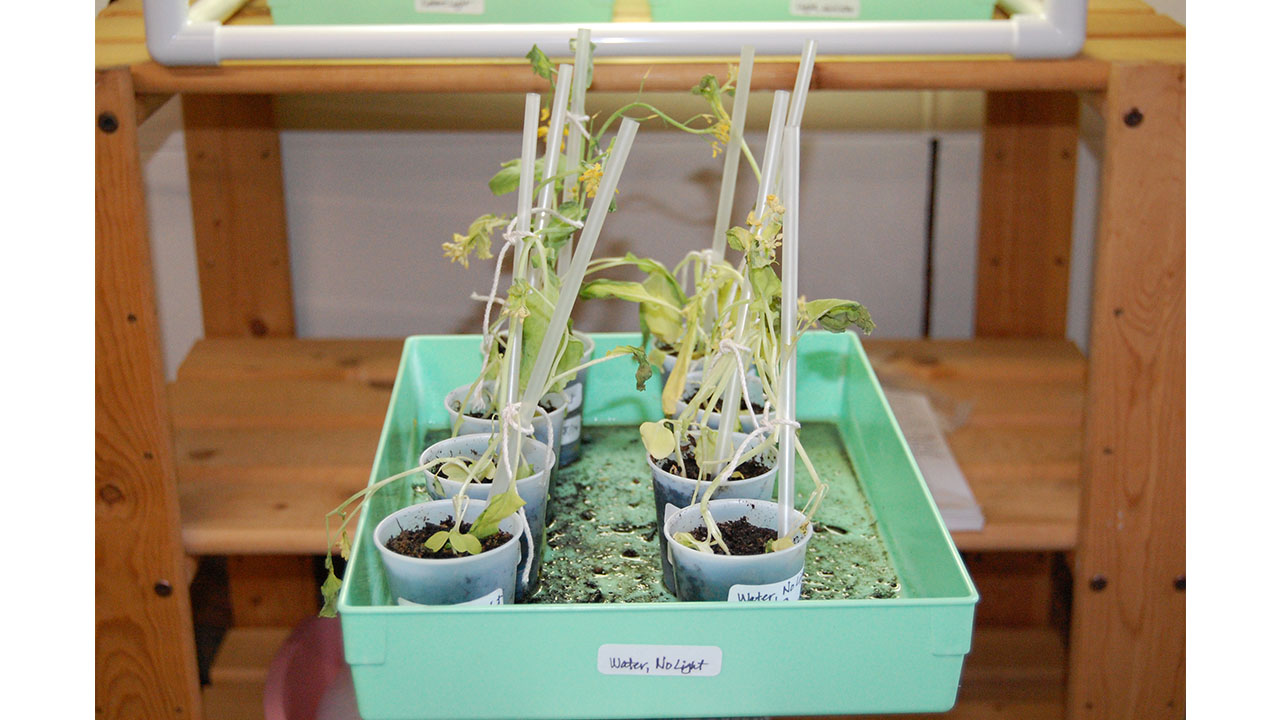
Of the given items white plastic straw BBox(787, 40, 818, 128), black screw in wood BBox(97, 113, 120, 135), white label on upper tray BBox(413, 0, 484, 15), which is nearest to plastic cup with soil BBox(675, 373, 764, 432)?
white plastic straw BBox(787, 40, 818, 128)

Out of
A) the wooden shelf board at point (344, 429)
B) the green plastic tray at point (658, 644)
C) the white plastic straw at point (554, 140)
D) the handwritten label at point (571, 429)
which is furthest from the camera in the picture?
the wooden shelf board at point (344, 429)

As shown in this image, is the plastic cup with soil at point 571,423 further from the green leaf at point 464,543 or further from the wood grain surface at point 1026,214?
the wood grain surface at point 1026,214

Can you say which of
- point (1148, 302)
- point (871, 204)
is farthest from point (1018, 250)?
point (1148, 302)

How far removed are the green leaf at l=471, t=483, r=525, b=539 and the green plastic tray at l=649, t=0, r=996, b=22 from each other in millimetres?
488

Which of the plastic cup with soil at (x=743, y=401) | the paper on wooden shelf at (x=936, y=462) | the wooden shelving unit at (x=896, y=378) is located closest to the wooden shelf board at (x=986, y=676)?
the wooden shelving unit at (x=896, y=378)

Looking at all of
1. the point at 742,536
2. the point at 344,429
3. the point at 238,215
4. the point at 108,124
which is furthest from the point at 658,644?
the point at 238,215

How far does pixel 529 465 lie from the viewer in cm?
94

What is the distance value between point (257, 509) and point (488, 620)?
647 millimetres

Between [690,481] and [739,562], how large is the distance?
116 mm

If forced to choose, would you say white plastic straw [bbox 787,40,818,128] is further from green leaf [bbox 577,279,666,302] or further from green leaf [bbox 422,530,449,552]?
green leaf [bbox 422,530,449,552]

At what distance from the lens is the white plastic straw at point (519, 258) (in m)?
0.87

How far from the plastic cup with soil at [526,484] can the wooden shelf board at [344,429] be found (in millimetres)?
372

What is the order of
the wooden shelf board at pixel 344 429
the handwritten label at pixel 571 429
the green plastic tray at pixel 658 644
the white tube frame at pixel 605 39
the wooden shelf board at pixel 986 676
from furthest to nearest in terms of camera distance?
the wooden shelf board at pixel 986 676 → the wooden shelf board at pixel 344 429 → the handwritten label at pixel 571 429 → the white tube frame at pixel 605 39 → the green plastic tray at pixel 658 644

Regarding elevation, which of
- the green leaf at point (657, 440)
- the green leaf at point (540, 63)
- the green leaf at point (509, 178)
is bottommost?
the green leaf at point (657, 440)
